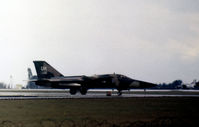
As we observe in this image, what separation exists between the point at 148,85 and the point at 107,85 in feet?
26.5

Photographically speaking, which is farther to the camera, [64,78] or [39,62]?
[39,62]

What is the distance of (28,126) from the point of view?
1565cm

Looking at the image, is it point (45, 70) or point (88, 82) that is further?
point (45, 70)

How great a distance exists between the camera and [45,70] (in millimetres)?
61594

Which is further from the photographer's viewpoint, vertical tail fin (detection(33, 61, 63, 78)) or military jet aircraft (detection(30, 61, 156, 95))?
vertical tail fin (detection(33, 61, 63, 78))

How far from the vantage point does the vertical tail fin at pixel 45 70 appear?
61.1 metres

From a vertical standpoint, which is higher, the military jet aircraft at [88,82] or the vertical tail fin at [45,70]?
the vertical tail fin at [45,70]

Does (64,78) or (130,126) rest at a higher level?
(64,78)

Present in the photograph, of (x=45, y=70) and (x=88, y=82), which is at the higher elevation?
(x=45, y=70)

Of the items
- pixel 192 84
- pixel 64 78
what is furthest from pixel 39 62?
pixel 192 84

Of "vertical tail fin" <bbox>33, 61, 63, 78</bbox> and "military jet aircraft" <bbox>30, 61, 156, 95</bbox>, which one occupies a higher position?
"vertical tail fin" <bbox>33, 61, 63, 78</bbox>

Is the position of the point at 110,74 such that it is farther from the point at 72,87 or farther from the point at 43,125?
the point at 43,125

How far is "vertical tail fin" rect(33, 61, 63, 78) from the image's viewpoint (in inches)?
2405

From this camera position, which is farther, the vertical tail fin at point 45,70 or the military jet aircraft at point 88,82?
the vertical tail fin at point 45,70
